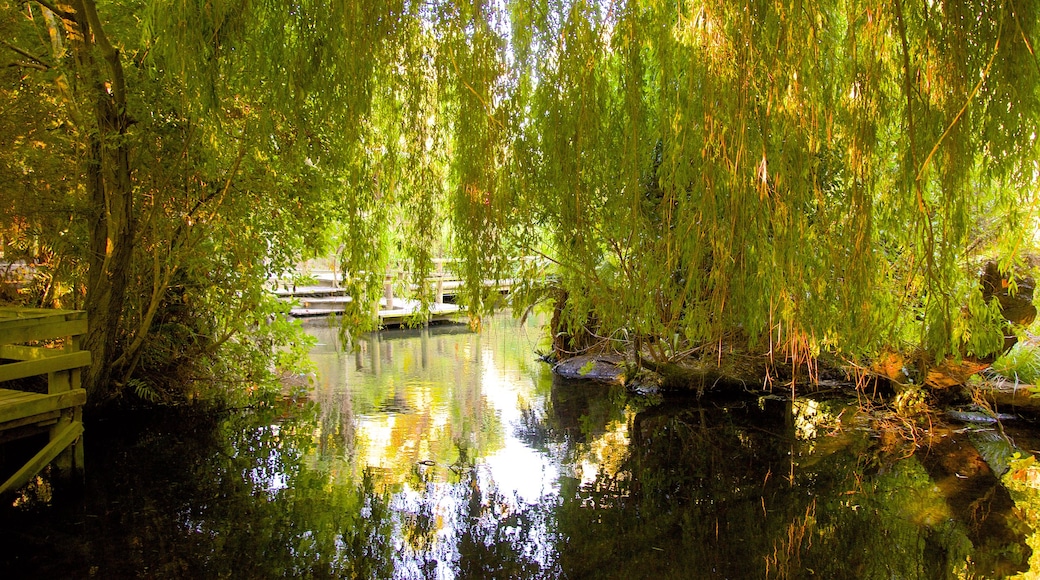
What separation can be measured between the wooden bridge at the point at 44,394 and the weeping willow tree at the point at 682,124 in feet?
4.14

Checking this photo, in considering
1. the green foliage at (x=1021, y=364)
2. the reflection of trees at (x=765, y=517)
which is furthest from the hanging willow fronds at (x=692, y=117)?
the green foliage at (x=1021, y=364)

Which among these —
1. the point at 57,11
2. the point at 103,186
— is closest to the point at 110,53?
the point at 57,11

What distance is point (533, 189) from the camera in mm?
2574

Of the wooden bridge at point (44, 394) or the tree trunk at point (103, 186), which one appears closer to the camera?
the wooden bridge at point (44, 394)

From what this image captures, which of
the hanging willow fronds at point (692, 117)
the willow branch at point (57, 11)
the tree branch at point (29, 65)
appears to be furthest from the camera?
the tree branch at point (29, 65)

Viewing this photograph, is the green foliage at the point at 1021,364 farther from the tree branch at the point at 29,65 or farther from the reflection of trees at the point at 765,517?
the tree branch at the point at 29,65

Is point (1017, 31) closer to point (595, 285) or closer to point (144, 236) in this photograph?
point (595, 285)

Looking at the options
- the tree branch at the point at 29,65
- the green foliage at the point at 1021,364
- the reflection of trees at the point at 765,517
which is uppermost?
the tree branch at the point at 29,65

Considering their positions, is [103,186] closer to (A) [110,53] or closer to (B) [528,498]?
(A) [110,53]

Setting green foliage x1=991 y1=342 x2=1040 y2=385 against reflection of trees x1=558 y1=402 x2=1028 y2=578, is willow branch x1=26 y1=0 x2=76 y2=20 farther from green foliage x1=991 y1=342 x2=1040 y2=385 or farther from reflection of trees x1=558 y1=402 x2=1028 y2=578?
green foliage x1=991 y1=342 x2=1040 y2=385

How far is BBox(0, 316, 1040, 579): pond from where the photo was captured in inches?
97.7

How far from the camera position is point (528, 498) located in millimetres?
3096

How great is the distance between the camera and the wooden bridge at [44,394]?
2.82 meters

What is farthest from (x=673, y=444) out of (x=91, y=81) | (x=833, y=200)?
(x=91, y=81)
